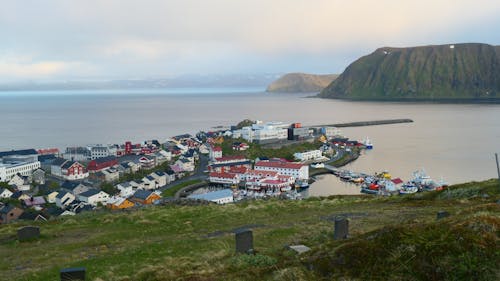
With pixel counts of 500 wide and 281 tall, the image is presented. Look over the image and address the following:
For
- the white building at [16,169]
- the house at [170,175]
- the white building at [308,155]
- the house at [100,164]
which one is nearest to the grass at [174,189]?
the house at [170,175]

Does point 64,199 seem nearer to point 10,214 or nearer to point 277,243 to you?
point 10,214

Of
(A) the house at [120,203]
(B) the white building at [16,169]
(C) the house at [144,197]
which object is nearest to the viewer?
(A) the house at [120,203]

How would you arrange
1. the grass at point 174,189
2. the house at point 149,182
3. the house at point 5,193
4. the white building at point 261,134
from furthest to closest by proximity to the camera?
the white building at point 261,134
the house at point 149,182
the grass at point 174,189
the house at point 5,193

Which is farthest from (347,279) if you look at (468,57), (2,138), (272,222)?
(468,57)

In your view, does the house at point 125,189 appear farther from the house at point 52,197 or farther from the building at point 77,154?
A: the building at point 77,154

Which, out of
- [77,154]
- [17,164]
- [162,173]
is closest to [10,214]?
[162,173]

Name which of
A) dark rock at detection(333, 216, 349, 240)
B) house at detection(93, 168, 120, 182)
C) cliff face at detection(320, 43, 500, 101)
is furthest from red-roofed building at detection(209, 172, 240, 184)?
cliff face at detection(320, 43, 500, 101)

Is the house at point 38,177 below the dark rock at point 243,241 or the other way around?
below
